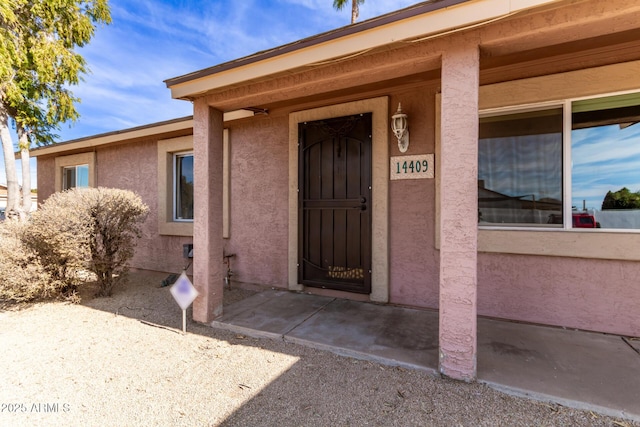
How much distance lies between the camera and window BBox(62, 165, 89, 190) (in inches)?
327

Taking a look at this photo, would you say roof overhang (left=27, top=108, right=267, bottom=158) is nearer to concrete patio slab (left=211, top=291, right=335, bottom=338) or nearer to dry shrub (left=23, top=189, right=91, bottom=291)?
dry shrub (left=23, top=189, right=91, bottom=291)

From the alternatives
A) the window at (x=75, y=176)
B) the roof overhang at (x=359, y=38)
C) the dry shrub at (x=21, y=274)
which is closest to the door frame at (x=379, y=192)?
the roof overhang at (x=359, y=38)

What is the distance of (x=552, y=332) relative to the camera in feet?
10.9

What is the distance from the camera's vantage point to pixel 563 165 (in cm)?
346

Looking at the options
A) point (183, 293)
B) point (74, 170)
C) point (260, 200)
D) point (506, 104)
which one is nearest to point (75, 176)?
point (74, 170)

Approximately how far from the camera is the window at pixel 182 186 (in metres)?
6.61

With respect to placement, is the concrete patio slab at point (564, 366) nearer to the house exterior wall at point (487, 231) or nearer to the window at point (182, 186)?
the house exterior wall at point (487, 231)

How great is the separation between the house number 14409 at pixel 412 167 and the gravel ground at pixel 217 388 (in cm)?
247

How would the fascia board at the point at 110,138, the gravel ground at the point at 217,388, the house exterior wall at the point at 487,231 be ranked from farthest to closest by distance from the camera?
the fascia board at the point at 110,138
the house exterior wall at the point at 487,231
the gravel ground at the point at 217,388

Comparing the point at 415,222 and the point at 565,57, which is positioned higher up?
the point at 565,57

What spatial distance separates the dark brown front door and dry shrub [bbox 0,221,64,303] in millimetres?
3889

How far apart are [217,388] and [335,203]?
9.61 ft

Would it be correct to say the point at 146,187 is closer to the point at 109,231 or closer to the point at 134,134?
the point at 134,134

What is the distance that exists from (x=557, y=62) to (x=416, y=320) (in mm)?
3423
